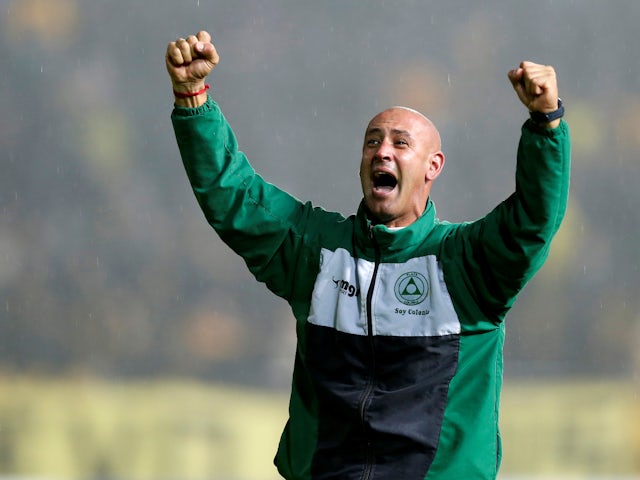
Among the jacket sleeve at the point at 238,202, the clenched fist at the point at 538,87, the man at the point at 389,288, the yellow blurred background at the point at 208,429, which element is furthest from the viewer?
the yellow blurred background at the point at 208,429

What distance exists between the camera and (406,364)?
82.9 inches

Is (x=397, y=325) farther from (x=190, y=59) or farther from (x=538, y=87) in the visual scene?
(x=190, y=59)

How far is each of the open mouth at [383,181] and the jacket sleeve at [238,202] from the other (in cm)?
15

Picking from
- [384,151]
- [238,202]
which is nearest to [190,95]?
[238,202]

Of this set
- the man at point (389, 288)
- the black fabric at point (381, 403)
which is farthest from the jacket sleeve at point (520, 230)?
the black fabric at point (381, 403)

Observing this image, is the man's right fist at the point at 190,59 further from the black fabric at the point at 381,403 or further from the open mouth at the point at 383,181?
the black fabric at the point at 381,403

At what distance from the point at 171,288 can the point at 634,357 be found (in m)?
1.81

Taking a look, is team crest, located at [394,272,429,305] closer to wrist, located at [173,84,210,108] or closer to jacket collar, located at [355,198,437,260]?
jacket collar, located at [355,198,437,260]

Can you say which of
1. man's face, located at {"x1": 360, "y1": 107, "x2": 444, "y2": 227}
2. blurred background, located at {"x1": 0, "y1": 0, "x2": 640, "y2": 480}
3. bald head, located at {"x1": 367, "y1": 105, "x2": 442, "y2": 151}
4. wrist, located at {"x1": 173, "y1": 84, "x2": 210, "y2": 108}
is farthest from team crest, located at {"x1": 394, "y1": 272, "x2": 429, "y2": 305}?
blurred background, located at {"x1": 0, "y1": 0, "x2": 640, "y2": 480}

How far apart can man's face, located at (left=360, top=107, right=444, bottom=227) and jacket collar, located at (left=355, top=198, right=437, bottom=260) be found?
0.04 meters

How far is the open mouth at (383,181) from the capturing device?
7.37 ft

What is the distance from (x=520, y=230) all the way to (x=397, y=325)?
1.00 feet

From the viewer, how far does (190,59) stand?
213cm

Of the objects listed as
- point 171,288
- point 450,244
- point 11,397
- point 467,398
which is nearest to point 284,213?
point 450,244
